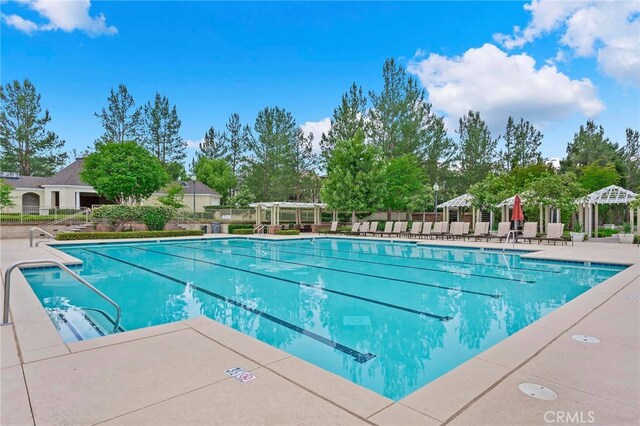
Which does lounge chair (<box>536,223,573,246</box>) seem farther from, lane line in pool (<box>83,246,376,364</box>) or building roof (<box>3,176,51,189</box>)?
building roof (<box>3,176,51,189</box>)

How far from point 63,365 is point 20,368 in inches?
12.1

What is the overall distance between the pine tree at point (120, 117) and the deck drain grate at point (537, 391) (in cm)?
3787

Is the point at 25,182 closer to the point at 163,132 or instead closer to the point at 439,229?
the point at 163,132

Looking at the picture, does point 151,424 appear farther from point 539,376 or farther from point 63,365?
point 539,376

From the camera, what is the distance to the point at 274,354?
3316 millimetres

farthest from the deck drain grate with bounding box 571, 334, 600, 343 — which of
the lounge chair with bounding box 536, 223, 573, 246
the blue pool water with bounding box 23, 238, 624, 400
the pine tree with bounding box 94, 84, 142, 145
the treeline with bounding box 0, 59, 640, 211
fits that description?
the pine tree with bounding box 94, 84, 142, 145

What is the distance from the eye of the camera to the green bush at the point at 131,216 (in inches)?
800

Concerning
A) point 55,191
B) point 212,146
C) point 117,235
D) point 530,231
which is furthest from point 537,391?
point 212,146

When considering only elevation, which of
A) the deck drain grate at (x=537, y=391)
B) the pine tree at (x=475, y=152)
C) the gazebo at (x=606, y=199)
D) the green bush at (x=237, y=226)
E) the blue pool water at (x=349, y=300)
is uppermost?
the pine tree at (x=475, y=152)

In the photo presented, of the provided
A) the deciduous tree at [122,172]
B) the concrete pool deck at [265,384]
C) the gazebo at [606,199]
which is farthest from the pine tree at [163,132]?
the concrete pool deck at [265,384]

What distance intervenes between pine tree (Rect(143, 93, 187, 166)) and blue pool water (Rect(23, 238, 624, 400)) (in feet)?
86.0

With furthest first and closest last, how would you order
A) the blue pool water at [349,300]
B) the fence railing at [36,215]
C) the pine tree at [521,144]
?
the pine tree at [521,144]
the fence railing at [36,215]
the blue pool water at [349,300]

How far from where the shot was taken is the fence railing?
20.7m

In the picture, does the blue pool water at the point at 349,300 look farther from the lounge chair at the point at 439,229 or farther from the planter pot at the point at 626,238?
the planter pot at the point at 626,238
